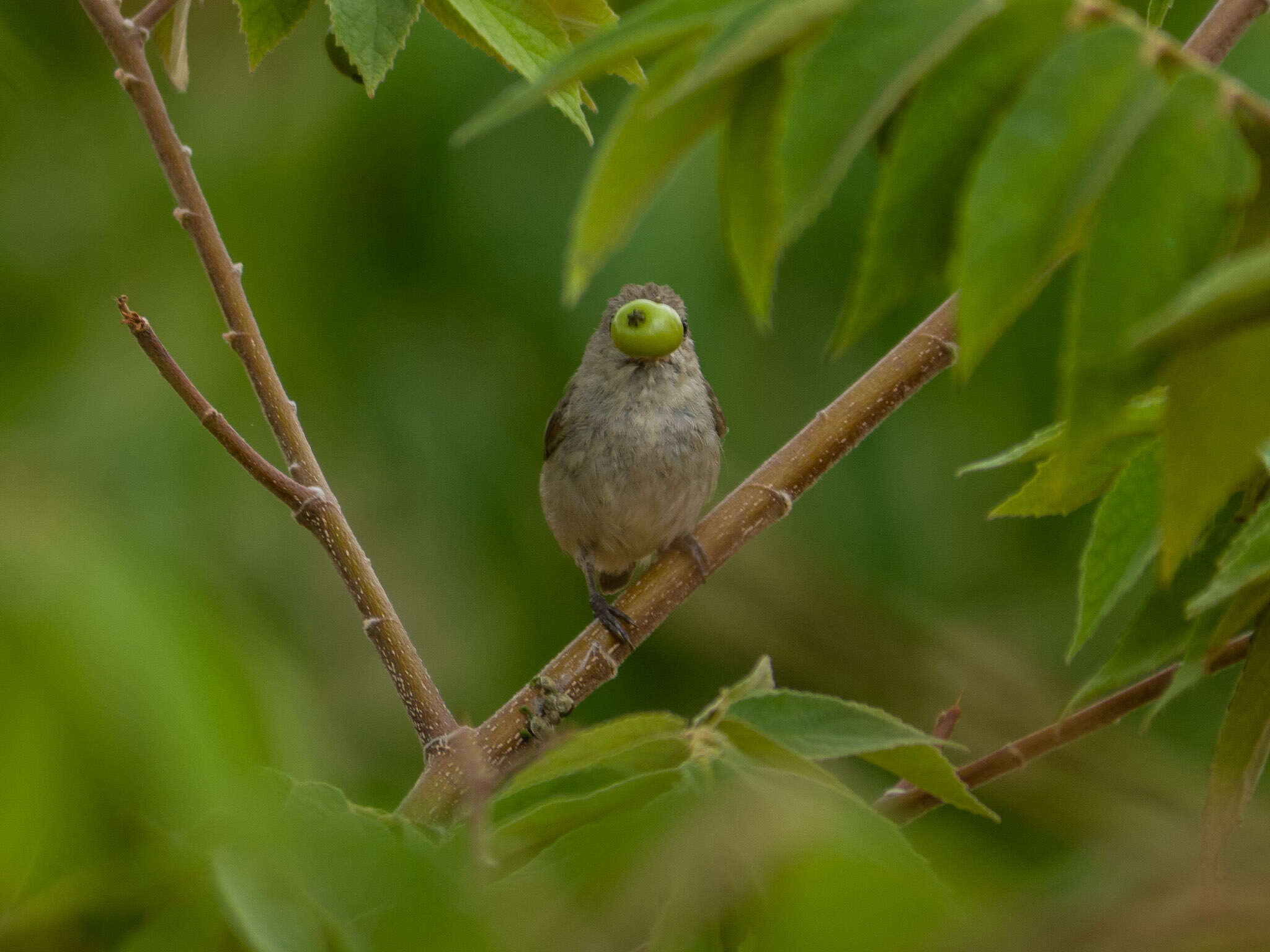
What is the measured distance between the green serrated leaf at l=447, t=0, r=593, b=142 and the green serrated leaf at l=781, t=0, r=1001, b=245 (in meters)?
0.62

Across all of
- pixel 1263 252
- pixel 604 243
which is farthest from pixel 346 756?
pixel 1263 252

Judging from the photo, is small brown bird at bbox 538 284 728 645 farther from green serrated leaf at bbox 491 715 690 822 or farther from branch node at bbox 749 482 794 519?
green serrated leaf at bbox 491 715 690 822

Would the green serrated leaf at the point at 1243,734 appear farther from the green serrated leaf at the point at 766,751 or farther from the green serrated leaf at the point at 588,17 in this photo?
the green serrated leaf at the point at 588,17

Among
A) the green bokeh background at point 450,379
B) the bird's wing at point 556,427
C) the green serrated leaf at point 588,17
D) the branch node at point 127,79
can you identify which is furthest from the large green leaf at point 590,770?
the bird's wing at point 556,427

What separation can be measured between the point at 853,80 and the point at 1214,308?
297 millimetres

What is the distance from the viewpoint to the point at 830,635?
3.18 m

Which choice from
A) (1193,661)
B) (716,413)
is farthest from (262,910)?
(716,413)

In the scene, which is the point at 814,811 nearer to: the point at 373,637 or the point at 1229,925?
the point at 1229,925

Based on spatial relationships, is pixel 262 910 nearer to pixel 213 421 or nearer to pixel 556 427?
pixel 213 421

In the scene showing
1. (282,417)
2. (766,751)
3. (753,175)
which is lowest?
(766,751)

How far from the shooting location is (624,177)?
91cm

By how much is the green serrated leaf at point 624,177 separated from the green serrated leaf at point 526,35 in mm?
594

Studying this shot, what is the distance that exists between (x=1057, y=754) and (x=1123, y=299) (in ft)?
3.30

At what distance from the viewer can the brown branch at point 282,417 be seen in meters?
1.57
